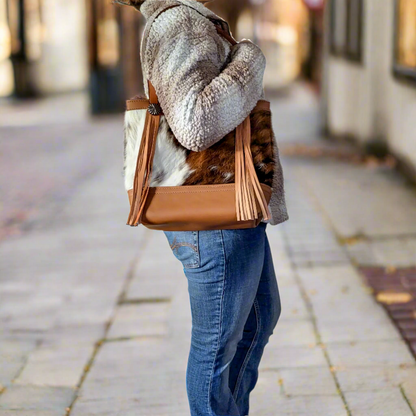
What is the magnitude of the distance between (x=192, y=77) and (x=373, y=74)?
25.5 feet

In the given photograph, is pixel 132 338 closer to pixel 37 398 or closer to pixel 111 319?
pixel 111 319

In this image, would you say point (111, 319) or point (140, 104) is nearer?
point (140, 104)

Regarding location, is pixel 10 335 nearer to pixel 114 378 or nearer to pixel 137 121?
pixel 114 378

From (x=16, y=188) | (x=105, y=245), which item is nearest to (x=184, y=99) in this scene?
(x=105, y=245)

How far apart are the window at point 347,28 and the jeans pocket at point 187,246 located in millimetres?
8412

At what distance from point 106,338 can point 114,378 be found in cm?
52

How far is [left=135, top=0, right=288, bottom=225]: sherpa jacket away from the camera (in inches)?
72.9

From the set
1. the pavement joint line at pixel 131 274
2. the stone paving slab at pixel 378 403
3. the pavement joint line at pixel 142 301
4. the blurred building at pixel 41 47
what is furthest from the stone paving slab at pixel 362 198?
the blurred building at pixel 41 47

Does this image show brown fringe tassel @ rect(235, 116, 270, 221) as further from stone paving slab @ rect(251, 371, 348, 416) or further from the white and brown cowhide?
stone paving slab @ rect(251, 371, 348, 416)

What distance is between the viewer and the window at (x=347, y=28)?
9.89 m

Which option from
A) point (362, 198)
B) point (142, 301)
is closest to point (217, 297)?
point (142, 301)

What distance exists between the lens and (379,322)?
Answer: 3.72 meters

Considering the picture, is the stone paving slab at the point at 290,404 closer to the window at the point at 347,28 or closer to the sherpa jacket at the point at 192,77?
the sherpa jacket at the point at 192,77

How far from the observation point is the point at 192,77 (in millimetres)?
1857
